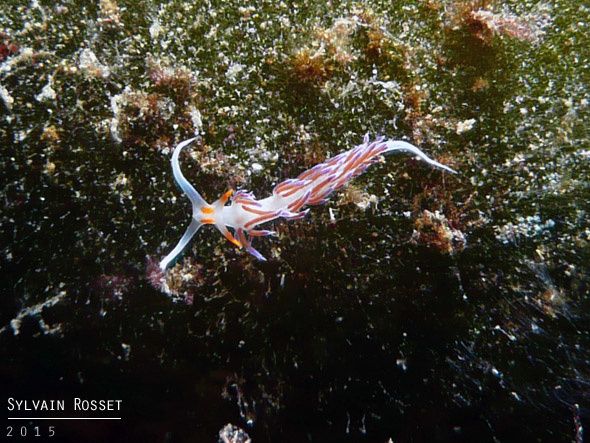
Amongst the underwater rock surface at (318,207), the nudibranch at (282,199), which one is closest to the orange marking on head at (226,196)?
the nudibranch at (282,199)

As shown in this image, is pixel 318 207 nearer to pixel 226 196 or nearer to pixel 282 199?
pixel 282 199

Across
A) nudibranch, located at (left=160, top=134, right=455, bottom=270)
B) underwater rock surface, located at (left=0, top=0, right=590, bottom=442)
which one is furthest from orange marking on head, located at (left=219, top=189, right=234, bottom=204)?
underwater rock surface, located at (left=0, top=0, right=590, bottom=442)

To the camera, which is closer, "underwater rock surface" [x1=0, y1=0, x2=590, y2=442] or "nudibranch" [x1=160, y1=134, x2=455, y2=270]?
"nudibranch" [x1=160, y1=134, x2=455, y2=270]

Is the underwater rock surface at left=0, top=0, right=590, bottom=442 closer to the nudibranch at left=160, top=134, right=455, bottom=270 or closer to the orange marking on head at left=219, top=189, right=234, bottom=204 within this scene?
the nudibranch at left=160, top=134, right=455, bottom=270

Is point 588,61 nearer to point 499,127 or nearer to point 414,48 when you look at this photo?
point 499,127

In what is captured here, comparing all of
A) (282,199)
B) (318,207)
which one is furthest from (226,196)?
(318,207)

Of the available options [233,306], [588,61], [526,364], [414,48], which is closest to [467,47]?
[414,48]

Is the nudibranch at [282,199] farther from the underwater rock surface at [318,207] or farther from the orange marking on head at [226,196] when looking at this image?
the underwater rock surface at [318,207]
